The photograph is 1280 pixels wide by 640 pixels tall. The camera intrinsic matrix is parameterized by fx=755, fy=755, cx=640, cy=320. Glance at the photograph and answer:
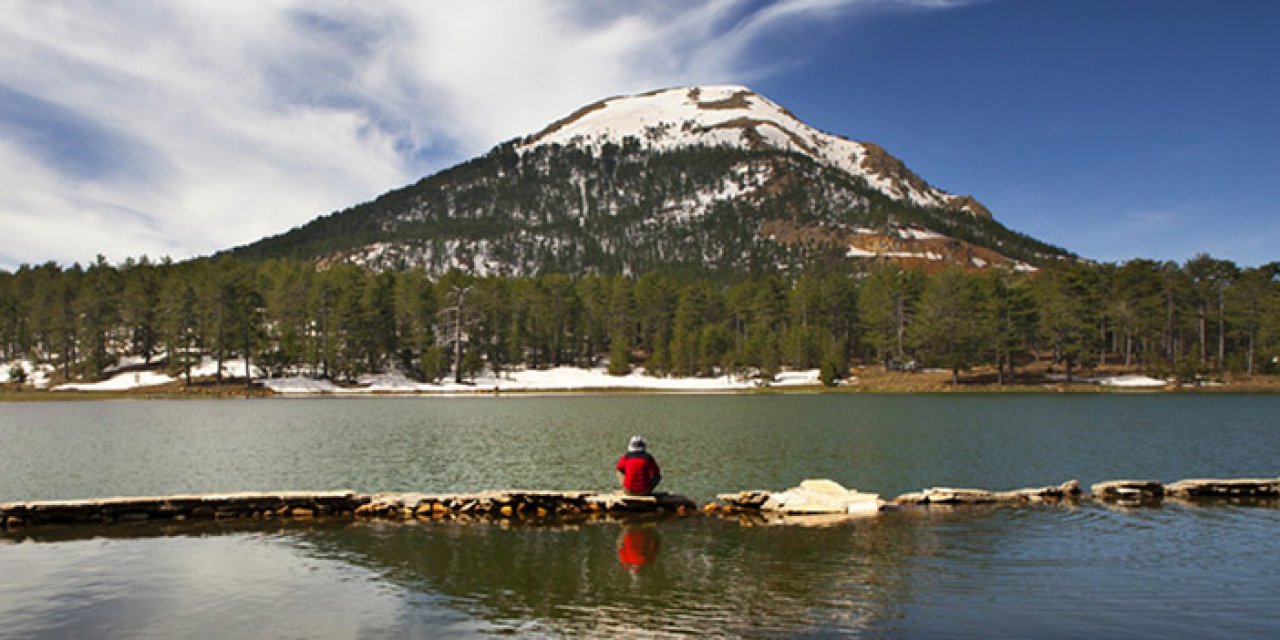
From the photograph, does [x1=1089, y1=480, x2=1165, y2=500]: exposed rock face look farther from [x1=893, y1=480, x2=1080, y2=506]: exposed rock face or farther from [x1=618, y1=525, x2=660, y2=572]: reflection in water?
[x1=618, y1=525, x2=660, y2=572]: reflection in water

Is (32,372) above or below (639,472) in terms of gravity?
below

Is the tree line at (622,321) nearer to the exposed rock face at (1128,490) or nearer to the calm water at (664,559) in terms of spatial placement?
the calm water at (664,559)

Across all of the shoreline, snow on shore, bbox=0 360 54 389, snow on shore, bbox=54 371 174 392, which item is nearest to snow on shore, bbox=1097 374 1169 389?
the shoreline

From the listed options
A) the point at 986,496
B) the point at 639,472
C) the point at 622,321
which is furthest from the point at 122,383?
the point at 986,496

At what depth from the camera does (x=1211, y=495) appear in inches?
1008

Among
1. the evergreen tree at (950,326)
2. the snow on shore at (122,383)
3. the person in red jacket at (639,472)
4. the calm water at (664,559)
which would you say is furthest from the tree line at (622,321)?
the person in red jacket at (639,472)

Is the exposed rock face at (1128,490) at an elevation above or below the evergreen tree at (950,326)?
below

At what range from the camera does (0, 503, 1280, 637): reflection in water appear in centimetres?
1304

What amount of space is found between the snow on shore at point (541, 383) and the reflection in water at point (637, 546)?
89.6 metres

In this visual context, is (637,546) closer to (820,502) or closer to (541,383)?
(820,502)

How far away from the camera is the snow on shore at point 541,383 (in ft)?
359

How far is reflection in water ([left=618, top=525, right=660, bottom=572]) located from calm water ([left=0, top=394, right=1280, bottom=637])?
0.10 meters

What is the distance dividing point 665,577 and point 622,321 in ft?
405

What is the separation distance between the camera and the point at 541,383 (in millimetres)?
119500
